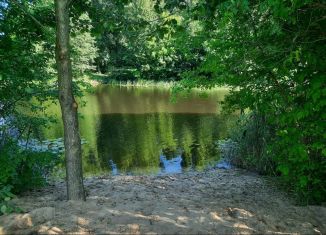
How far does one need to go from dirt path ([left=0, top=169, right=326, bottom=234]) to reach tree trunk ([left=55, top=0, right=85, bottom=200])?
0.35m

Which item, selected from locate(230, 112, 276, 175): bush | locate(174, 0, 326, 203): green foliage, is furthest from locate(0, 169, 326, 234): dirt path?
locate(230, 112, 276, 175): bush

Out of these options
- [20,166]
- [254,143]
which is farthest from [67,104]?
[254,143]

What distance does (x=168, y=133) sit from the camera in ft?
63.4

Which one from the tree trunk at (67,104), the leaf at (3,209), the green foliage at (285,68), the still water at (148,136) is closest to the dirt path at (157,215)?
the leaf at (3,209)

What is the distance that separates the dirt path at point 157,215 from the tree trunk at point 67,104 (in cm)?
35

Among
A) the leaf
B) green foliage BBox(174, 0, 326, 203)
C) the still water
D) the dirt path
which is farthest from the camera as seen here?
the still water

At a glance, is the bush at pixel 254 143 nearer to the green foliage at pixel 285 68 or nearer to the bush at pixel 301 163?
the bush at pixel 301 163

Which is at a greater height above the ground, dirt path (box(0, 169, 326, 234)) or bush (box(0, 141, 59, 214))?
bush (box(0, 141, 59, 214))

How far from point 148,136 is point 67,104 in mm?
13436

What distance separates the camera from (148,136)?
61.0 feet

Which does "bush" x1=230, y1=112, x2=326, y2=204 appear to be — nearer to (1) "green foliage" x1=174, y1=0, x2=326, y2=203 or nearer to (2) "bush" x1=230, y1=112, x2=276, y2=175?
(1) "green foliage" x1=174, y1=0, x2=326, y2=203

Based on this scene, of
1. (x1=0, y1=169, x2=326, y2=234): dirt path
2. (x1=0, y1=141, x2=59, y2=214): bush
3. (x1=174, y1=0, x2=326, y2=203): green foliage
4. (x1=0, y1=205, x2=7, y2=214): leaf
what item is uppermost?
(x1=174, y1=0, x2=326, y2=203): green foliage

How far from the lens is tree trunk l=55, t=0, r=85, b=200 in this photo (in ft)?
17.0

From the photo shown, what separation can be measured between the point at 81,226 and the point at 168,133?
1524 centimetres
